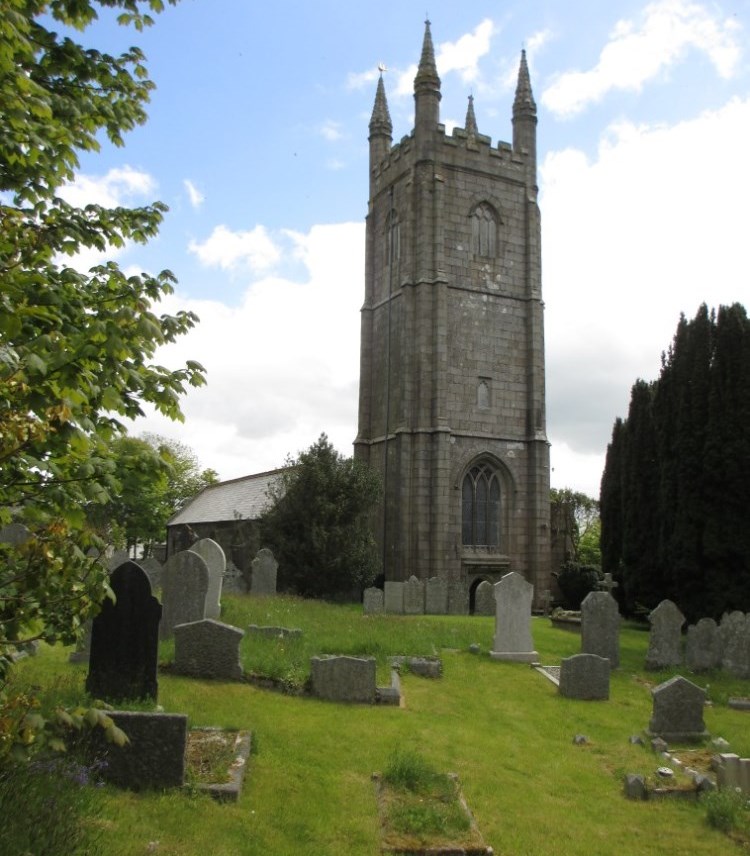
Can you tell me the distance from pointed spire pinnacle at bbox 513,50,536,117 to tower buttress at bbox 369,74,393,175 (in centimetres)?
546

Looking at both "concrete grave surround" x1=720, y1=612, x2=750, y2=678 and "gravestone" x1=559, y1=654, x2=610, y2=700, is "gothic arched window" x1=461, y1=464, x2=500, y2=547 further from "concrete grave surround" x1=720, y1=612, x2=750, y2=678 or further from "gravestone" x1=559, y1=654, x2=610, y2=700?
"gravestone" x1=559, y1=654, x2=610, y2=700

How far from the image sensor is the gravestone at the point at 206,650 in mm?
9766

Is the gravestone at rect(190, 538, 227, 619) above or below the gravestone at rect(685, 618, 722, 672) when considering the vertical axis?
above

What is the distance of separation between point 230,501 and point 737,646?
84.9 feet

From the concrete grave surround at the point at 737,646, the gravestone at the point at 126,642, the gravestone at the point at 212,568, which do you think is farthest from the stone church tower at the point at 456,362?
the gravestone at the point at 126,642

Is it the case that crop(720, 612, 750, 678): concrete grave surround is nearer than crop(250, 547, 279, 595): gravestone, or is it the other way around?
crop(720, 612, 750, 678): concrete grave surround

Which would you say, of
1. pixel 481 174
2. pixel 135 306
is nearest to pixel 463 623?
pixel 135 306

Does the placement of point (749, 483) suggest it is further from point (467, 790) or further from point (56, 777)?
point (56, 777)

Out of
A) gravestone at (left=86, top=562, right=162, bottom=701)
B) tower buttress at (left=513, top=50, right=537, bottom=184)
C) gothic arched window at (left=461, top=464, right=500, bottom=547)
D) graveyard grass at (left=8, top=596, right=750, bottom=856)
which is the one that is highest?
tower buttress at (left=513, top=50, right=537, bottom=184)

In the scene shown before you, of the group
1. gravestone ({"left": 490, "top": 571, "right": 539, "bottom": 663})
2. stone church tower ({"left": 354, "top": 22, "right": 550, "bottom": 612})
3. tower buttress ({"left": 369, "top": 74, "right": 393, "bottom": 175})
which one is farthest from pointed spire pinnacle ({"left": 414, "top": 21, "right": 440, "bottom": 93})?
gravestone ({"left": 490, "top": 571, "right": 539, "bottom": 663})

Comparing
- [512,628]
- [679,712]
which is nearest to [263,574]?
[512,628]

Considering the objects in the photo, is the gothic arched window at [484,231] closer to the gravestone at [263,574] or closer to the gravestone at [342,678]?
the gravestone at [263,574]

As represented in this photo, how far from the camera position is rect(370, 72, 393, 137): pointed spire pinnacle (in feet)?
111

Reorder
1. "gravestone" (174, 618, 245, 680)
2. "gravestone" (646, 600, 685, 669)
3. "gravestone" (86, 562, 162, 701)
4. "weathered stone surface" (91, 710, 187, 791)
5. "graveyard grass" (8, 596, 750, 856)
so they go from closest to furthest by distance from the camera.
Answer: "graveyard grass" (8, 596, 750, 856)
"weathered stone surface" (91, 710, 187, 791)
"gravestone" (86, 562, 162, 701)
"gravestone" (174, 618, 245, 680)
"gravestone" (646, 600, 685, 669)
